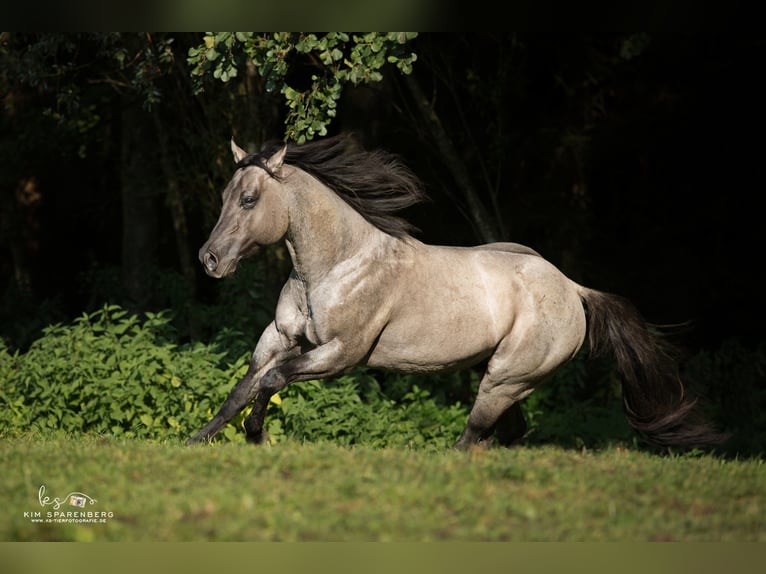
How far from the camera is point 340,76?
820cm

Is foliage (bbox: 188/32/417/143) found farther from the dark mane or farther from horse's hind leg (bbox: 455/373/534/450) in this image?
horse's hind leg (bbox: 455/373/534/450)

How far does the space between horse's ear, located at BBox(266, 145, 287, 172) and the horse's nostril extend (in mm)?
722

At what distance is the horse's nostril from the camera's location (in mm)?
6566

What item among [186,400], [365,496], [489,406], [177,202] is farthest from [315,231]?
[177,202]

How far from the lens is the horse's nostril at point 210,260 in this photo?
21.5ft

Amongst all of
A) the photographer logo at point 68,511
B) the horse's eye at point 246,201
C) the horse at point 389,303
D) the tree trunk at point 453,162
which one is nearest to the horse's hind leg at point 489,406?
the horse at point 389,303

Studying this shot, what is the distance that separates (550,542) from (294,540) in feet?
4.22

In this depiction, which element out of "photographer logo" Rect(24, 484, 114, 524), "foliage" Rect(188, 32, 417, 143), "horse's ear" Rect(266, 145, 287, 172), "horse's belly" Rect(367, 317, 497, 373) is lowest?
"photographer logo" Rect(24, 484, 114, 524)

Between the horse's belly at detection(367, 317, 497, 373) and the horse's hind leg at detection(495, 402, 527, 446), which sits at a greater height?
the horse's belly at detection(367, 317, 497, 373)

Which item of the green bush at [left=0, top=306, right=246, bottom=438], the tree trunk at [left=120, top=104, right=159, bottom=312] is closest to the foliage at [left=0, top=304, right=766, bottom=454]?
the green bush at [left=0, top=306, right=246, bottom=438]

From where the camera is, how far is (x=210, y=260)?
21.6 feet

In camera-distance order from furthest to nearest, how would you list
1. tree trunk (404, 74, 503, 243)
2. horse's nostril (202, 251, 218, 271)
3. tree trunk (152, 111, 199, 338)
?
tree trunk (152, 111, 199, 338) < tree trunk (404, 74, 503, 243) < horse's nostril (202, 251, 218, 271)

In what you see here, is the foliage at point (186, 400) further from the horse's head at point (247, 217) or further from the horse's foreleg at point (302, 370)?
the horse's head at point (247, 217)
